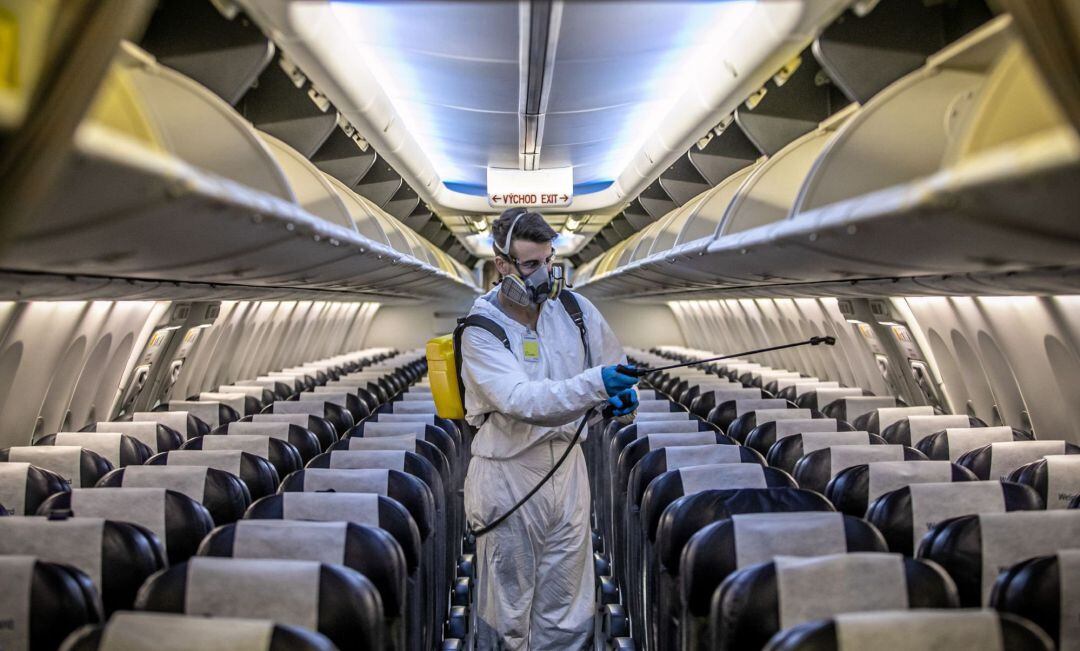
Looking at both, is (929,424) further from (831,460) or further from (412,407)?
(412,407)

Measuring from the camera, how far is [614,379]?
175 inches

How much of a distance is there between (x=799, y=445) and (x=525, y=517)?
237 centimetres

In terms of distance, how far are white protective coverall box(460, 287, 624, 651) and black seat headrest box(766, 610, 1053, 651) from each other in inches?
91.3

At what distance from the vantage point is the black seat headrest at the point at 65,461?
19.9ft

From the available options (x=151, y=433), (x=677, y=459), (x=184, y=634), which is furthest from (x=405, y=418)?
(x=184, y=634)

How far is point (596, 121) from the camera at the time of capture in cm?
809

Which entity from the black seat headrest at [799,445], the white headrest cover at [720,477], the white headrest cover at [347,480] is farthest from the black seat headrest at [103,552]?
the black seat headrest at [799,445]

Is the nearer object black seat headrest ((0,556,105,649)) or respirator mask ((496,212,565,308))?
black seat headrest ((0,556,105,649))

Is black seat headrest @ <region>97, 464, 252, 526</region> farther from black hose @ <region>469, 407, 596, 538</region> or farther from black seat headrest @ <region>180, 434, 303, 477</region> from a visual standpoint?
black seat headrest @ <region>180, 434, 303, 477</region>

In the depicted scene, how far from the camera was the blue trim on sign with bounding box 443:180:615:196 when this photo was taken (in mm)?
12375

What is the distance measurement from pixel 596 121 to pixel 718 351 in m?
16.1

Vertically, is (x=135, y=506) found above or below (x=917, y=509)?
above

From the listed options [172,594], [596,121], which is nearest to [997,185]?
[172,594]

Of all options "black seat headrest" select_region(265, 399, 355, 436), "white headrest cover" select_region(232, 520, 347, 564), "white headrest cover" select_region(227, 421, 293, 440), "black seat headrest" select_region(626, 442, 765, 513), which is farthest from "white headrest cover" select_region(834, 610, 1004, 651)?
"black seat headrest" select_region(265, 399, 355, 436)
